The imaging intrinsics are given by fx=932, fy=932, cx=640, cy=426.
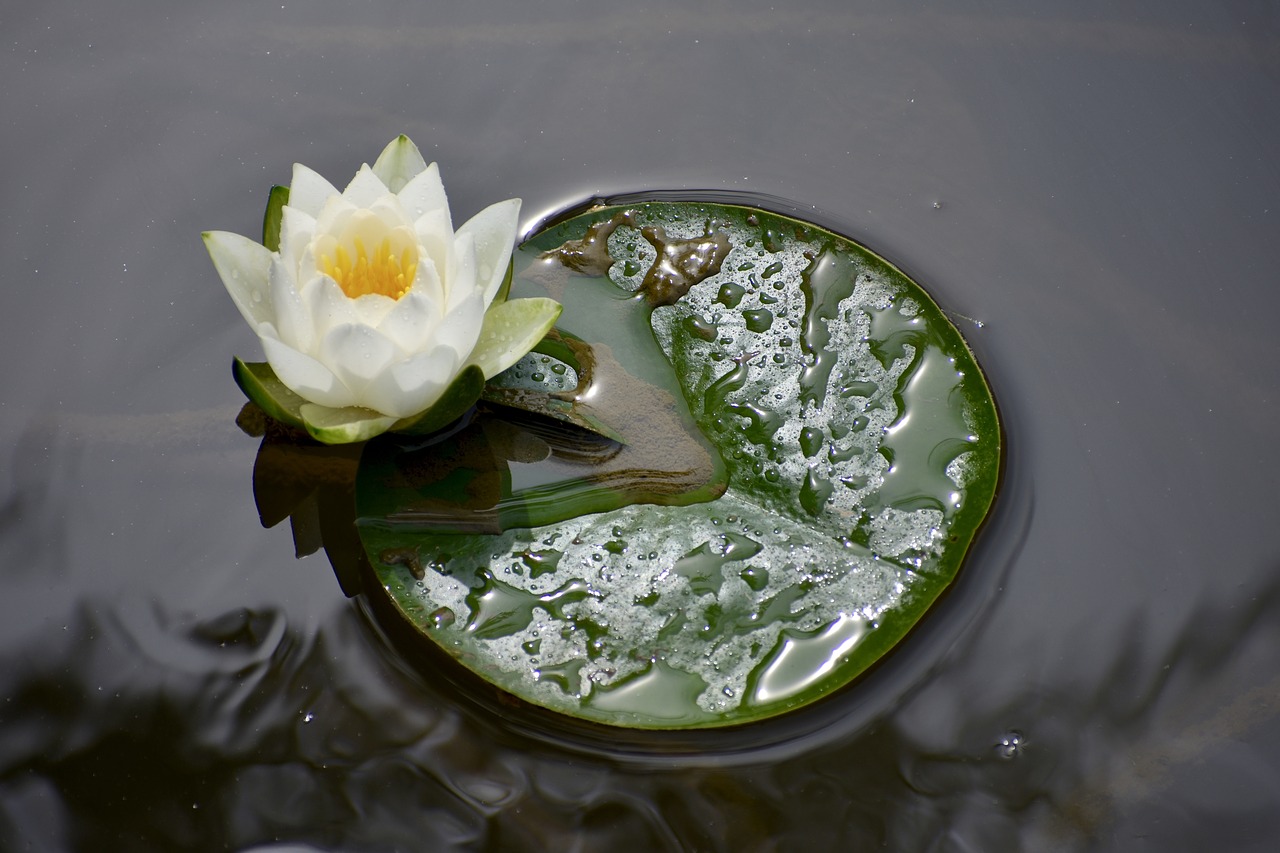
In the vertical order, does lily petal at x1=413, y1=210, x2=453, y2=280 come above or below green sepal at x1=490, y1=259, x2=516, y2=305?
above

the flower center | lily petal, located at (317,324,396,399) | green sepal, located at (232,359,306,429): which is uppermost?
the flower center

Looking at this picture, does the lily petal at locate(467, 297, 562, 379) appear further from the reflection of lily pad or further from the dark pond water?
the dark pond water

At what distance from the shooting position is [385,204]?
145 cm

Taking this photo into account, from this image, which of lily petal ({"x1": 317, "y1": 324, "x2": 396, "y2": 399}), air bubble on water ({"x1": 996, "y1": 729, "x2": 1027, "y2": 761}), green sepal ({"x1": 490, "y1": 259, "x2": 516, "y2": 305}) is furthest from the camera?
green sepal ({"x1": 490, "y1": 259, "x2": 516, "y2": 305})

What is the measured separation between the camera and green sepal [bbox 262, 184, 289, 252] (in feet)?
4.98

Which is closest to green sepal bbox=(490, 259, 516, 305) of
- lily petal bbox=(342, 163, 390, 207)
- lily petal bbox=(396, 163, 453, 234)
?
lily petal bbox=(396, 163, 453, 234)

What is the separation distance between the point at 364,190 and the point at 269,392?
353 mm

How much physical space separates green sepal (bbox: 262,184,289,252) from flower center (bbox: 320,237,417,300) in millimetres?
152

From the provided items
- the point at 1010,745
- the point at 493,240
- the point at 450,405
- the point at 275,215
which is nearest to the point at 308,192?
the point at 275,215

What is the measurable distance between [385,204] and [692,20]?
119 cm

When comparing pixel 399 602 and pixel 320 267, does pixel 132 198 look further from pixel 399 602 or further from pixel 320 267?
pixel 399 602

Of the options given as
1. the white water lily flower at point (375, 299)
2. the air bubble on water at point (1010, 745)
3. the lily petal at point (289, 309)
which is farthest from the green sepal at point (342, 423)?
the air bubble on water at point (1010, 745)

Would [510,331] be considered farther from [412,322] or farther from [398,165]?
[398,165]

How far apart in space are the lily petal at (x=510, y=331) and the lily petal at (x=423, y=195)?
16 cm
